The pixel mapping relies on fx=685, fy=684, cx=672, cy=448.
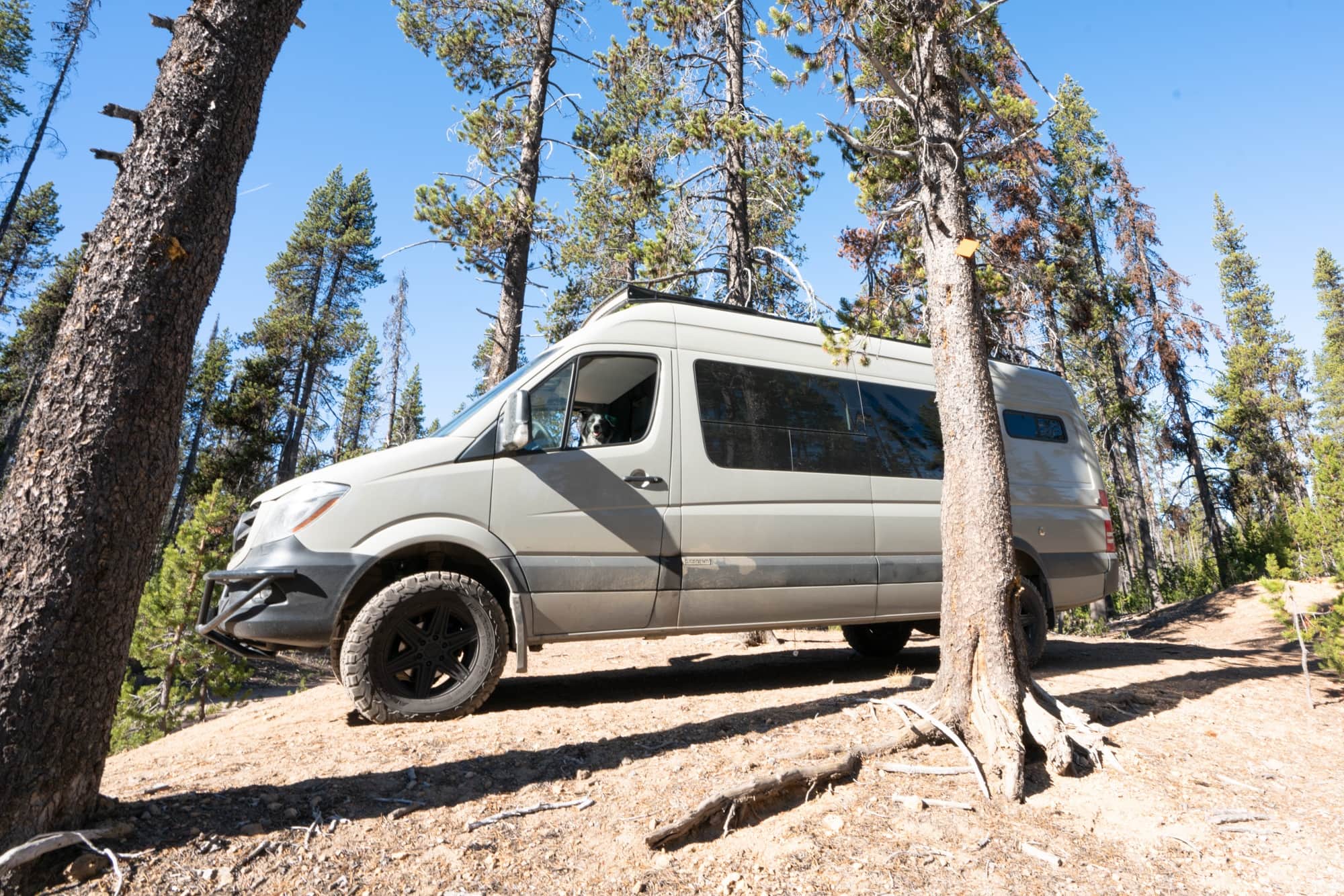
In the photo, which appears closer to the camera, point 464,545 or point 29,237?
point 464,545

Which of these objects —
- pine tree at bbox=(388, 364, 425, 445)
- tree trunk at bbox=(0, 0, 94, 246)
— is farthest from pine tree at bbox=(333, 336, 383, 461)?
tree trunk at bbox=(0, 0, 94, 246)

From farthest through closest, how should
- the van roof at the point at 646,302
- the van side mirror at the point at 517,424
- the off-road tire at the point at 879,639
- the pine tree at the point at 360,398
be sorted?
the pine tree at the point at 360,398 < the off-road tire at the point at 879,639 < the van roof at the point at 646,302 < the van side mirror at the point at 517,424

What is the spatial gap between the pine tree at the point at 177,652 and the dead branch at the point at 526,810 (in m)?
9.69

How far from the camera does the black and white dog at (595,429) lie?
5.00 meters

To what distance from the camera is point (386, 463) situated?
429 cm

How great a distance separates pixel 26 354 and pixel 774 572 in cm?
3284

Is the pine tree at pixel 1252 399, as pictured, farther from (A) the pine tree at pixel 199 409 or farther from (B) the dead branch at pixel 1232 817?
(A) the pine tree at pixel 199 409

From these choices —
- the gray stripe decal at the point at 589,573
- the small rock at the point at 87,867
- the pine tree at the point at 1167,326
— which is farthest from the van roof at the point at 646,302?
the pine tree at the point at 1167,326

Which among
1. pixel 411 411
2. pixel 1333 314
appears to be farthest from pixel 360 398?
pixel 1333 314

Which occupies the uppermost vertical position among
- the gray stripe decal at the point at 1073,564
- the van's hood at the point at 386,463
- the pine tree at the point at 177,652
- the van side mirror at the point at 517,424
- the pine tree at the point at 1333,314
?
the pine tree at the point at 1333,314

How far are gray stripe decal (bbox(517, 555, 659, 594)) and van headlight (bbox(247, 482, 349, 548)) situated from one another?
1215 mm

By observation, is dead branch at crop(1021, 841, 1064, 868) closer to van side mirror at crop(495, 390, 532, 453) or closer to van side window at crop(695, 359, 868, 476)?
van side window at crop(695, 359, 868, 476)

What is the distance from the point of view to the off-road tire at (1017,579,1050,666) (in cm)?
609

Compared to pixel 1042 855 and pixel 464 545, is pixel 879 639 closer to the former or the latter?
pixel 1042 855
